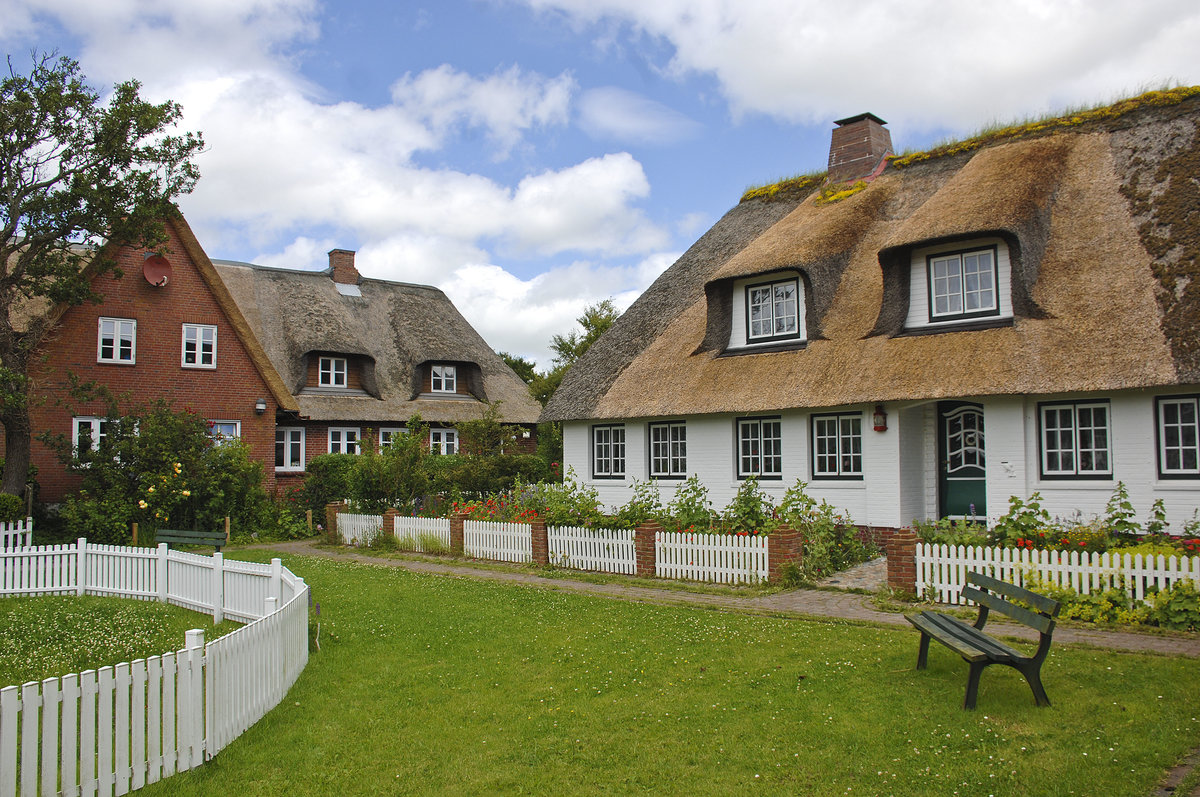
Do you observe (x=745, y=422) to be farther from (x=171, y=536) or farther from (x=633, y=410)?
(x=171, y=536)

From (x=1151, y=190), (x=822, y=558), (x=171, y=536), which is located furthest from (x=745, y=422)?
(x=171, y=536)

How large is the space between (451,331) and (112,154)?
15.0m

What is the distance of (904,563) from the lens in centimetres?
1145

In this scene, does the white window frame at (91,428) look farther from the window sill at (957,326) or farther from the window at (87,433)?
the window sill at (957,326)

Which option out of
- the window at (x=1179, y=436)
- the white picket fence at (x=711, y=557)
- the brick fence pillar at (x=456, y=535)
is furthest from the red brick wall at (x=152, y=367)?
the window at (x=1179, y=436)

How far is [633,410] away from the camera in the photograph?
19000mm

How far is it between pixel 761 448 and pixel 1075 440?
19.0 feet

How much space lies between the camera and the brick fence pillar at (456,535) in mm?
17406

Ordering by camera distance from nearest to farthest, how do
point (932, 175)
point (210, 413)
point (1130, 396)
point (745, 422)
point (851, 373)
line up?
point (1130, 396)
point (851, 373)
point (745, 422)
point (932, 175)
point (210, 413)

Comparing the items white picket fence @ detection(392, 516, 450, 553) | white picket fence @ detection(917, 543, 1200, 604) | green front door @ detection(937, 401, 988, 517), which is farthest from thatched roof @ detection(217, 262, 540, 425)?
white picket fence @ detection(917, 543, 1200, 604)

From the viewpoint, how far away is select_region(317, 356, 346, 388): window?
28531 mm

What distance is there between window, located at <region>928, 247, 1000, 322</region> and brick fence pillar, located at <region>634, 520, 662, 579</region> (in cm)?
647

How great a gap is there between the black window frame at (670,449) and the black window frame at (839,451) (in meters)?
3.03

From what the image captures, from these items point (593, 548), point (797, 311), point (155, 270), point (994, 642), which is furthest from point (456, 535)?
point (155, 270)
